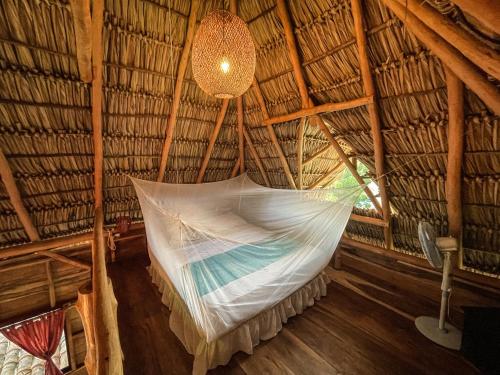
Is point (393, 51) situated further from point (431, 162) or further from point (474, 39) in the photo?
point (431, 162)

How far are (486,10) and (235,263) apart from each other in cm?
241

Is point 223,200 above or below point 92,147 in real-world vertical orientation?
below

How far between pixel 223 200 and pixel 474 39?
2.92 metres

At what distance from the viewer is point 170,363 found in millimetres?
1893

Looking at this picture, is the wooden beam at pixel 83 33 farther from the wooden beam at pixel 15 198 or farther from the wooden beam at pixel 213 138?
the wooden beam at pixel 213 138

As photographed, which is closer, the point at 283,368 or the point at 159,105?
the point at 283,368

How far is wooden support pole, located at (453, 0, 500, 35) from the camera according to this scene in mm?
865

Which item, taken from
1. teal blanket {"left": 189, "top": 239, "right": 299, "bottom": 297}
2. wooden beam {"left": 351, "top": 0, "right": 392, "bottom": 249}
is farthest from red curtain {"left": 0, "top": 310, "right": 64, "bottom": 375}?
wooden beam {"left": 351, "top": 0, "right": 392, "bottom": 249}

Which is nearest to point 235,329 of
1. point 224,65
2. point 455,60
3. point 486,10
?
point 224,65

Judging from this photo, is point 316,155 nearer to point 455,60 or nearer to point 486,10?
point 455,60

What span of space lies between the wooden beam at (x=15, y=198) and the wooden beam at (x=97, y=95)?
2.50 ft

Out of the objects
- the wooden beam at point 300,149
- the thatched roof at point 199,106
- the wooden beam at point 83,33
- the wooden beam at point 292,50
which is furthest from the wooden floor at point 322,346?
the wooden beam at point 83,33

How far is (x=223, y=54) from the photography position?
162cm

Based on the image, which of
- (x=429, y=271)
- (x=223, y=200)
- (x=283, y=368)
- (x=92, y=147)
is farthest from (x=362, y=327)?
(x=92, y=147)
